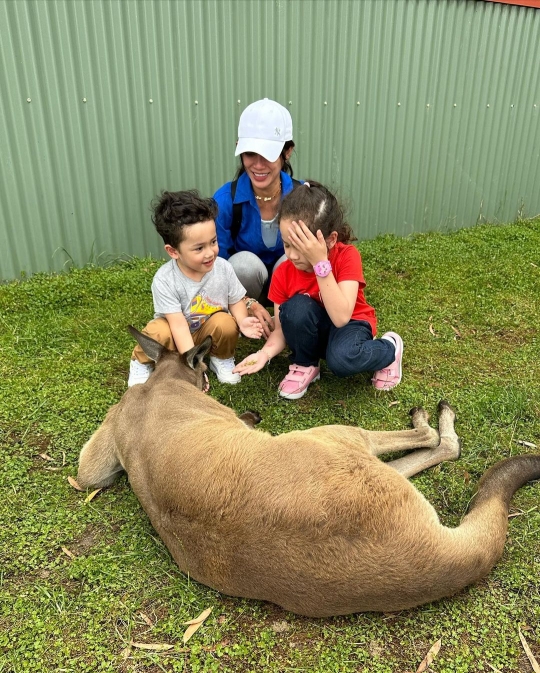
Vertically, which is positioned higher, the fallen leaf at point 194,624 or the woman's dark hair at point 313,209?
the woman's dark hair at point 313,209

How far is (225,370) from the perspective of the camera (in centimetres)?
402

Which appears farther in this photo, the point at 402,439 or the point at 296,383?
A: the point at 296,383

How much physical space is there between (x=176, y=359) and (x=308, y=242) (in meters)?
1.06

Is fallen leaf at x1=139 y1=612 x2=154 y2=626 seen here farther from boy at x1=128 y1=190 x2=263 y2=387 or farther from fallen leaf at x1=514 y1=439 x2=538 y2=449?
fallen leaf at x1=514 y1=439 x2=538 y2=449

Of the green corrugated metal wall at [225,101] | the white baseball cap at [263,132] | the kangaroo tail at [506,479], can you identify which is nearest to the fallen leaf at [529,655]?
the kangaroo tail at [506,479]

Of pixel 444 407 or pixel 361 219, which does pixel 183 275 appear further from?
pixel 361 219

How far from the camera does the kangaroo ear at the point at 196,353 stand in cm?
332

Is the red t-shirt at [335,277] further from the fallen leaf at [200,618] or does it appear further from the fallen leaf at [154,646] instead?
the fallen leaf at [154,646]

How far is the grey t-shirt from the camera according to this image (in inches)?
149

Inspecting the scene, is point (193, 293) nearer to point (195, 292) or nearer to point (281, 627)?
point (195, 292)

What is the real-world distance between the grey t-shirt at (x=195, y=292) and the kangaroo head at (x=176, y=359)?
0.46 metres

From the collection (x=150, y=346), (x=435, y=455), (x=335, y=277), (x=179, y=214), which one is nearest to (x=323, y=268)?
(x=335, y=277)

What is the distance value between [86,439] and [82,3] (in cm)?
391

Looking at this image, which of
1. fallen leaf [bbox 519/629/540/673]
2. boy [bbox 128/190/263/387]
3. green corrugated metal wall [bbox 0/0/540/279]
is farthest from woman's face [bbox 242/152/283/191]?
fallen leaf [bbox 519/629/540/673]
